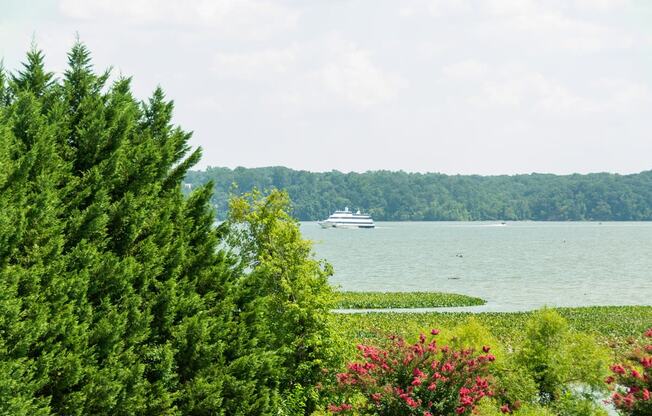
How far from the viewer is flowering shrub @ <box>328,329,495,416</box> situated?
1397cm

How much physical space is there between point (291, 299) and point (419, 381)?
228 inches

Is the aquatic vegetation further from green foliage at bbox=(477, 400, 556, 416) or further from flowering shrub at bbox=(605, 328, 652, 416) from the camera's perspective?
flowering shrub at bbox=(605, 328, 652, 416)

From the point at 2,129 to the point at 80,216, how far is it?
2187 mm

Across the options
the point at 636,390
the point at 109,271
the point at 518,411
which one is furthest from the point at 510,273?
the point at 109,271

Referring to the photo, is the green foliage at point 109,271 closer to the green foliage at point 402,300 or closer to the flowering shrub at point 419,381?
the flowering shrub at point 419,381

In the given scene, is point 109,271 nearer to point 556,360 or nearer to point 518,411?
point 518,411

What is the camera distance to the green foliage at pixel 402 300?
52875mm

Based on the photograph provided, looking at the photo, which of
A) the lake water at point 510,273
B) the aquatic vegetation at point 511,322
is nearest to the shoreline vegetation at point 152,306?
the aquatic vegetation at point 511,322

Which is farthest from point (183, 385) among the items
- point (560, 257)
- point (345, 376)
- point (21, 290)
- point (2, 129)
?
point (560, 257)

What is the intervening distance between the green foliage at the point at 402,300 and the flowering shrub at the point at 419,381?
36.7 metres

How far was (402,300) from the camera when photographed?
55.1 meters

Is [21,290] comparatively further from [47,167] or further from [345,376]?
[345,376]

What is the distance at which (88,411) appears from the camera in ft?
42.4

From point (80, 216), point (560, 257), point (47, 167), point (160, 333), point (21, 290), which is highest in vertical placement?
point (47, 167)
